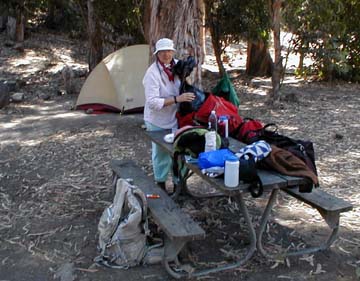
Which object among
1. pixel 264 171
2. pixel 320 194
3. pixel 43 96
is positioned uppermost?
pixel 264 171

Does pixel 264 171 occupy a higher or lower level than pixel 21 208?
higher

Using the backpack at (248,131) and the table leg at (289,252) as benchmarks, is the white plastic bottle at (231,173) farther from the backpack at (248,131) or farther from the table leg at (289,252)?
the backpack at (248,131)

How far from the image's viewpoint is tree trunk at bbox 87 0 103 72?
12.3m

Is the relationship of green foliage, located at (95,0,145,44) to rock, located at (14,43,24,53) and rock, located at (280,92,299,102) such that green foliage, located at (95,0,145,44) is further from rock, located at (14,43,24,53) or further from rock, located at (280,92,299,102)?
rock, located at (280,92,299,102)

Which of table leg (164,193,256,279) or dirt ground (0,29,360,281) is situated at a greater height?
table leg (164,193,256,279)

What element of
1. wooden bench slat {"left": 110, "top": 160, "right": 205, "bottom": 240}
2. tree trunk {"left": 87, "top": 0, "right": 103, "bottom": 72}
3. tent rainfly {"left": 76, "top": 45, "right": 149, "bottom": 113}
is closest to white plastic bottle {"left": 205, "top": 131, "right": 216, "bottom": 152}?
wooden bench slat {"left": 110, "top": 160, "right": 205, "bottom": 240}

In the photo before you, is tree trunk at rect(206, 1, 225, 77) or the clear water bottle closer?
the clear water bottle

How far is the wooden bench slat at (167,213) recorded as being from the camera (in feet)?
11.6

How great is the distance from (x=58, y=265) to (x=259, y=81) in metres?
9.39

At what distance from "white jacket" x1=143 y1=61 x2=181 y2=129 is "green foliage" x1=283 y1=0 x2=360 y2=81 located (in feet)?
19.2

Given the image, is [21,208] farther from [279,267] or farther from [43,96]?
[43,96]

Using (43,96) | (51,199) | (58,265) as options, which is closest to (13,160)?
(51,199)

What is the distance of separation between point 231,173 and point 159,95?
1432mm

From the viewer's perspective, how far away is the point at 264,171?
3809 millimetres
